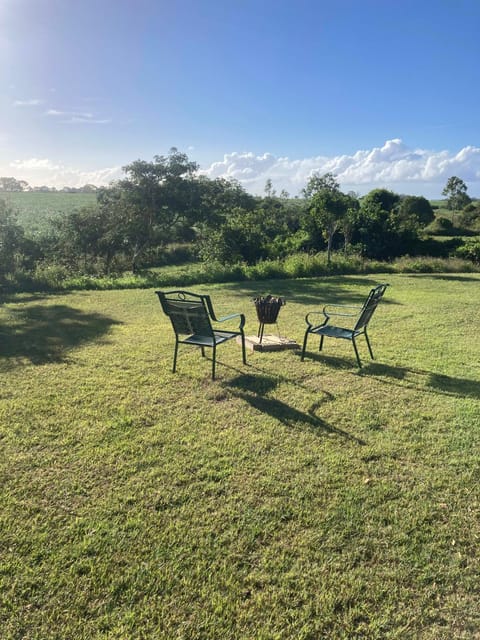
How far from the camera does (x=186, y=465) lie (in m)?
2.92

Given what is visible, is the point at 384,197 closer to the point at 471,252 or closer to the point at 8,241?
the point at 471,252

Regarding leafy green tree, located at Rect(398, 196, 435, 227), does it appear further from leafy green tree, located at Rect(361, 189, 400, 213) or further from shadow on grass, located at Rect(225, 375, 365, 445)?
shadow on grass, located at Rect(225, 375, 365, 445)

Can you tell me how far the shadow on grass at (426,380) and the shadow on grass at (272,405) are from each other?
1.21m

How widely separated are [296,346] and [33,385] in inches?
132

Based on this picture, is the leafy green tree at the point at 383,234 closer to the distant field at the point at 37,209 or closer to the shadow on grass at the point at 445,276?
the shadow on grass at the point at 445,276

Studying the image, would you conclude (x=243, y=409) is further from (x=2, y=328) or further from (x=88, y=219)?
(x=88, y=219)

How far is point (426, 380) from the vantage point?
4621 millimetres

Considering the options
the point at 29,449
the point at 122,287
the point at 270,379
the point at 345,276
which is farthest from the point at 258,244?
the point at 29,449

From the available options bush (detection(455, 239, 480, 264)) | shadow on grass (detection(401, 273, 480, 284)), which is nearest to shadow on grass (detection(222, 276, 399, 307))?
shadow on grass (detection(401, 273, 480, 284))

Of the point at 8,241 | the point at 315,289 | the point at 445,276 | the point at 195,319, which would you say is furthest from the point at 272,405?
the point at 445,276

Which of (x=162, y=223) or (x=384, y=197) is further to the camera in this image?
(x=384, y=197)

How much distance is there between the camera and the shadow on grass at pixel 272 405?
349cm

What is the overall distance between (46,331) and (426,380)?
5.81 metres

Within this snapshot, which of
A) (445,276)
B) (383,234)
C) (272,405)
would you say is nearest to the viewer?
(272,405)
